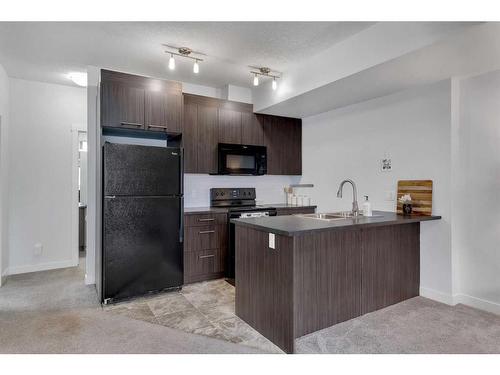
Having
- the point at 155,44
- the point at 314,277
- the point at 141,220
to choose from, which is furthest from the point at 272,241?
the point at 155,44

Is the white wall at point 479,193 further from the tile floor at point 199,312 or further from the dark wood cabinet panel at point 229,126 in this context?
the dark wood cabinet panel at point 229,126

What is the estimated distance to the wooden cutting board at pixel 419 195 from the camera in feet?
10.3

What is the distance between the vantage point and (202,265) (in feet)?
12.1

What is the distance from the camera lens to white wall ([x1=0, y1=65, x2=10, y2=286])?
3.62 m

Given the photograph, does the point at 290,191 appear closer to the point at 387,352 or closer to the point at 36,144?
the point at 387,352

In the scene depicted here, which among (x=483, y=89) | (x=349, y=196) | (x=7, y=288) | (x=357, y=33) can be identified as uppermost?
(x=357, y=33)

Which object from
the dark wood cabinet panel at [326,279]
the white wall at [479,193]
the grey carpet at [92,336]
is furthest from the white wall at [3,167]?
the white wall at [479,193]

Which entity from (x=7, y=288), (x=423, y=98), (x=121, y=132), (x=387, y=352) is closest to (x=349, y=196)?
(x=423, y=98)

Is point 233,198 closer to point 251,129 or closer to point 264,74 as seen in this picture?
point 251,129

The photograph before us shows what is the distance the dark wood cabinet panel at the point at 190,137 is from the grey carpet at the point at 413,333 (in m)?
2.42

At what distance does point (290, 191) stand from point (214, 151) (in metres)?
1.49

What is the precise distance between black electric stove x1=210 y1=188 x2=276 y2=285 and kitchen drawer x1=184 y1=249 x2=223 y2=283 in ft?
0.50

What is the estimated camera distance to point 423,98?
3188 millimetres

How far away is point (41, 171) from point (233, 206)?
272cm
